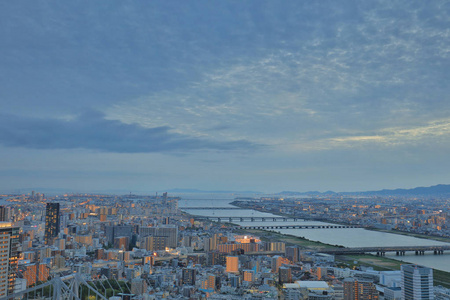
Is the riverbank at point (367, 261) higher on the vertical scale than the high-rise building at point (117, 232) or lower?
lower

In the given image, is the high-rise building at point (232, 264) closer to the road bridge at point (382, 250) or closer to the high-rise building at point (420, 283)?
the road bridge at point (382, 250)

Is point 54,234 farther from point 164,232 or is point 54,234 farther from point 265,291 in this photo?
point 265,291

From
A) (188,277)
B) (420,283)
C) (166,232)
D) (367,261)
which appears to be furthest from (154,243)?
(420,283)

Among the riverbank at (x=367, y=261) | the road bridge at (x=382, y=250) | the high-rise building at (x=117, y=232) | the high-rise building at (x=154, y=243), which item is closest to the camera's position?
the riverbank at (x=367, y=261)

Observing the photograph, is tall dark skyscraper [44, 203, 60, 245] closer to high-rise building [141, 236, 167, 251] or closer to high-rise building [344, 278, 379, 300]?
high-rise building [141, 236, 167, 251]

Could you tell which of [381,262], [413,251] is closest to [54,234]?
[381,262]

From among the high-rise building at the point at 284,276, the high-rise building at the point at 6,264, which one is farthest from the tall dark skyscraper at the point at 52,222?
the high-rise building at the point at 284,276

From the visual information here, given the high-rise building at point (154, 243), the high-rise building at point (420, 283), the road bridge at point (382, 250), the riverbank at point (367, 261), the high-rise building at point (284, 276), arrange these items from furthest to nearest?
the high-rise building at point (154, 243) < the road bridge at point (382, 250) < the riverbank at point (367, 261) < the high-rise building at point (284, 276) < the high-rise building at point (420, 283)

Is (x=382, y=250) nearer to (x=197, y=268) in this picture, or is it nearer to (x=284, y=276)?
(x=284, y=276)

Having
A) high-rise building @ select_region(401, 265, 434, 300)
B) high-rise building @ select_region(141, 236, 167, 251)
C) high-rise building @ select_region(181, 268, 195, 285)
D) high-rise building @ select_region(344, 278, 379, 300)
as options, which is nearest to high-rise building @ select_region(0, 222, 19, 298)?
high-rise building @ select_region(181, 268, 195, 285)
